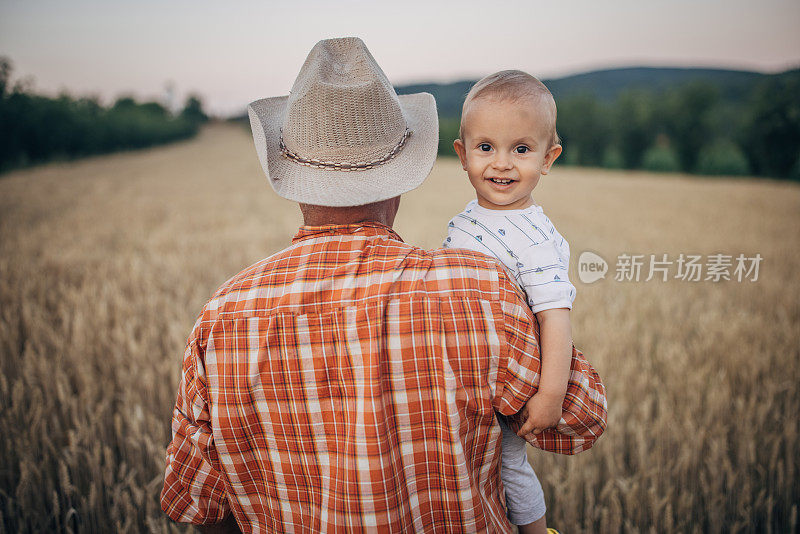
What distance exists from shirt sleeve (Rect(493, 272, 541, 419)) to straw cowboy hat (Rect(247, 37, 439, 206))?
36 centimetres

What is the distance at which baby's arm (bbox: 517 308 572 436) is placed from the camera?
3.61ft

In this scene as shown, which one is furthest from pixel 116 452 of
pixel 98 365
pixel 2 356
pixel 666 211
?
pixel 666 211

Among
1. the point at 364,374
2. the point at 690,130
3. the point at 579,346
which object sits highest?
the point at 690,130

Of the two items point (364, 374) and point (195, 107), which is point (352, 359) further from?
point (195, 107)

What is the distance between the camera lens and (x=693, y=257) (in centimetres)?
670

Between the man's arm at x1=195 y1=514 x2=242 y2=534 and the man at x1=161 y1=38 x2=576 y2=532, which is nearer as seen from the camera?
the man at x1=161 y1=38 x2=576 y2=532

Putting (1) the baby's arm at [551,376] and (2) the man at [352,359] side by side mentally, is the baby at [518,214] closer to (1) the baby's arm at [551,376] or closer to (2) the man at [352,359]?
(1) the baby's arm at [551,376]

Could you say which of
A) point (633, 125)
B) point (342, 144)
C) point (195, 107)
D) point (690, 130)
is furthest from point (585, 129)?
point (195, 107)

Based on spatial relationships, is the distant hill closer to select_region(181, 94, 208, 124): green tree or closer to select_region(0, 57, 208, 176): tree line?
select_region(0, 57, 208, 176): tree line

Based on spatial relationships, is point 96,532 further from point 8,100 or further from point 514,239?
point 8,100

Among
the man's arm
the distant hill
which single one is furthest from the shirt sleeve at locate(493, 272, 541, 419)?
the distant hill

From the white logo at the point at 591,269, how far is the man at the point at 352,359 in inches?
161

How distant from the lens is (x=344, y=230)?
1.13m

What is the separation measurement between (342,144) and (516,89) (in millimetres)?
539
